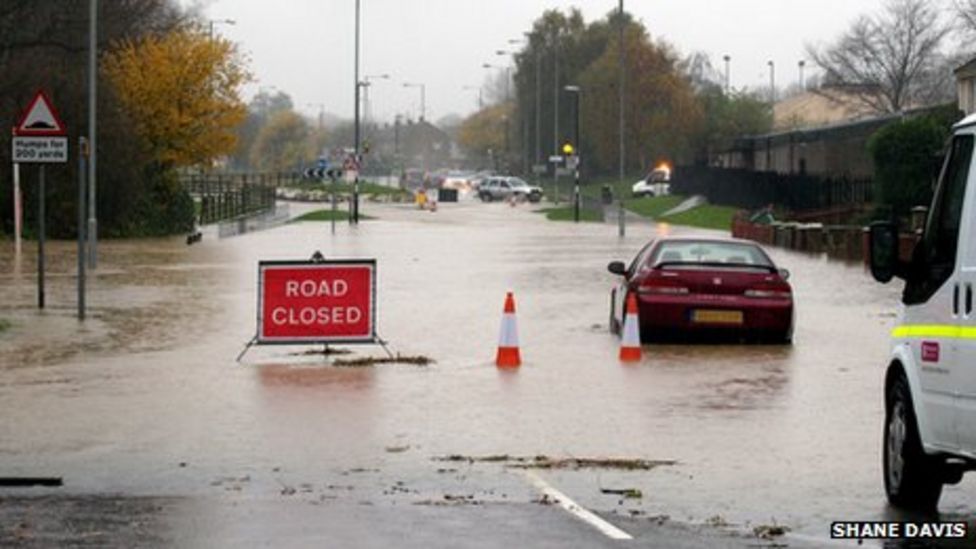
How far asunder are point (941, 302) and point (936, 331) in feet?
0.53

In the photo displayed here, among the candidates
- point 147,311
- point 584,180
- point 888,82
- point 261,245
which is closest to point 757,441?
point 147,311

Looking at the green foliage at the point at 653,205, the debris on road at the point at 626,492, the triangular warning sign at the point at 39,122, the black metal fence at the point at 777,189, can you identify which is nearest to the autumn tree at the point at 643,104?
the green foliage at the point at 653,205

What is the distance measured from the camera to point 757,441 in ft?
46.2

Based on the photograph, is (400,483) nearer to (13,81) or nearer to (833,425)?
(833,425)

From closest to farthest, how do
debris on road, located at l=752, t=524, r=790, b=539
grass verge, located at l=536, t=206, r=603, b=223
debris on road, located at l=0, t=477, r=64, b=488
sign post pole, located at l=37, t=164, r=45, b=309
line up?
debris on road, located at l=752, t=524, r=790, b=539
debris on road, located at l=0, t=477, r=64, b=488
sign post pole, located at l=37, t=164, r=45, b=309
grass verge, located at l=536, t=206, r=603, b=223

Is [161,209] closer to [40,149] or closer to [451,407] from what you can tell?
[40,149]

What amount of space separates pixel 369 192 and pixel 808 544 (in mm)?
116540

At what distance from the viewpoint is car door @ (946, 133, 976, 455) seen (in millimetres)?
9641

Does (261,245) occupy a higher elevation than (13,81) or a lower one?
lower

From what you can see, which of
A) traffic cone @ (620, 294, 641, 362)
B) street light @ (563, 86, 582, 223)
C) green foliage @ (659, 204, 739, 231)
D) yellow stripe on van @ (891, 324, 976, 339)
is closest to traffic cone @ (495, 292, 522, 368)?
traffic cone @ (620, 294, 641, 362)

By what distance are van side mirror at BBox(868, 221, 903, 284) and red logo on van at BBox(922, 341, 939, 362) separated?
468 millimetres

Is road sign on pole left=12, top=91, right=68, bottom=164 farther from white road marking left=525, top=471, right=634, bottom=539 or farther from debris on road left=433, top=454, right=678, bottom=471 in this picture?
white road marking left=525, top=471, right=634, bottom=539

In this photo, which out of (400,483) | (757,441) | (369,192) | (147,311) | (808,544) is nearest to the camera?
(808,544)

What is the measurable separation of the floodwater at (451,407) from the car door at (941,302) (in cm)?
79
